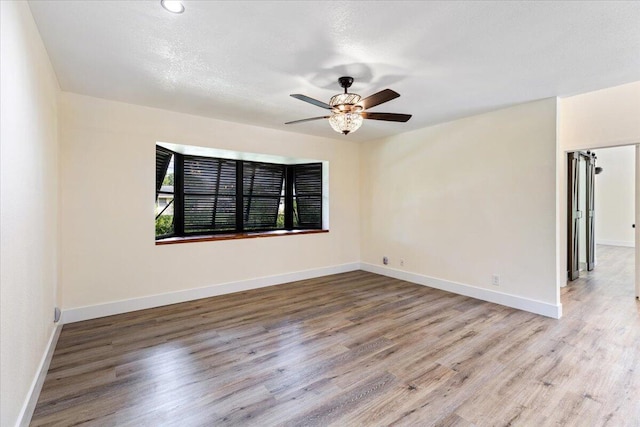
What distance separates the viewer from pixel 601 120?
3.92 meters

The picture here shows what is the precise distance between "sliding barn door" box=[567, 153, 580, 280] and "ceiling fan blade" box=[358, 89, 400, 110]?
3.93m

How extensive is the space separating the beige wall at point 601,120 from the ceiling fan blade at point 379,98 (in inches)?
94.4

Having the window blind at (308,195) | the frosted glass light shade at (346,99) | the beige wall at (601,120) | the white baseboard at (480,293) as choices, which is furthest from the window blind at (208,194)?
the beige wall at (601,120)

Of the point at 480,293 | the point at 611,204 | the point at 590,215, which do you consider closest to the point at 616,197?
the point at 611,204

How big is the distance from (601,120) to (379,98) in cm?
348

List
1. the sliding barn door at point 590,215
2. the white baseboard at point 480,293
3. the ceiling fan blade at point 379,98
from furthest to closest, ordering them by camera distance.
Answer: the sliding barn door at point 590,215
the white baseboard at point 480,293
the ceiling fan blade at point 379,98

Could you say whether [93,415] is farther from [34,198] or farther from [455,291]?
[455,291]

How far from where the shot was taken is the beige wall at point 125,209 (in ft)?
10.6

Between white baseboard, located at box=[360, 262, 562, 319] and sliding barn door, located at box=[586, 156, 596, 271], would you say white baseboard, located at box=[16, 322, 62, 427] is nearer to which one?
white baseboard, located at box=[360, 262, 562, 319]

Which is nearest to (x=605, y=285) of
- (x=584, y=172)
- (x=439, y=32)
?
(x=584, y=172)

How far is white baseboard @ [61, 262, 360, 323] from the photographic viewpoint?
10.8ft

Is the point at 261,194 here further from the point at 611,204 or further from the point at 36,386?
the point at 611,204

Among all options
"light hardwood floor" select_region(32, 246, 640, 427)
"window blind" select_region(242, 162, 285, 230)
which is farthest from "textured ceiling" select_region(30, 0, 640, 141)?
"light hardwood floor" select_region(32, 246, 640, 427)

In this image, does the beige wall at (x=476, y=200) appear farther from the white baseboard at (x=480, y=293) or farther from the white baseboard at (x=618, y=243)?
the white baseboard at (x=618, y=243)
